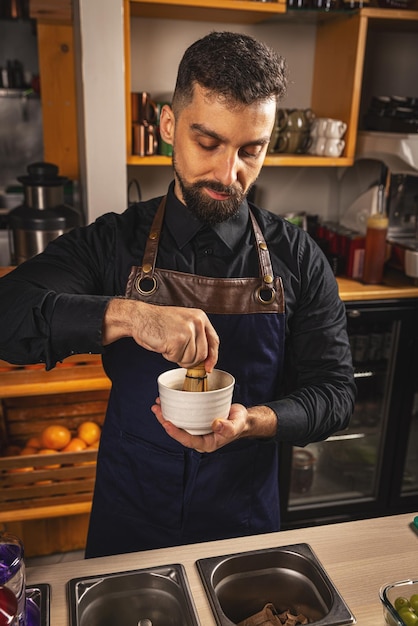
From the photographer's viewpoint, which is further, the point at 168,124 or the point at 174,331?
the point at 168,124

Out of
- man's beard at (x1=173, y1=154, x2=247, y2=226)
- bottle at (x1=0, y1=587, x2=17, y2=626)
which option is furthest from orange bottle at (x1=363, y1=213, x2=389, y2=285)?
bottle at (x1=0, y1=587, x2=17, y2=626)

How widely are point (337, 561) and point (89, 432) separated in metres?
1.49

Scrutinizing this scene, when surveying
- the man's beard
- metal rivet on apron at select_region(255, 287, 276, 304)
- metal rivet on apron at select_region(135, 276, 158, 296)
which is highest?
the man's beard

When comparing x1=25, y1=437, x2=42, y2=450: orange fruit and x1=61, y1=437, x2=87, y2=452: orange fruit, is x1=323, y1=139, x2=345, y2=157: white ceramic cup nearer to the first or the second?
x1=61, y1=437, x2=87, y2=452: orange fruit

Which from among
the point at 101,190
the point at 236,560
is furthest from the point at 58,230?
the point at 236,560

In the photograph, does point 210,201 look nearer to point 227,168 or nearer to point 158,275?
point 227,168

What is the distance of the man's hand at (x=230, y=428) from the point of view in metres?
1.11

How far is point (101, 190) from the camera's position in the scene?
250 cm

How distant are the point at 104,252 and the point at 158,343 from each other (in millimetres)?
450

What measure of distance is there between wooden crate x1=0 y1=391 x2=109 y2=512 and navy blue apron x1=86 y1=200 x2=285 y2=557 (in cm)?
88

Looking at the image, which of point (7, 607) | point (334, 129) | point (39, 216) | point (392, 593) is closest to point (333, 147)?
point (334, 129)

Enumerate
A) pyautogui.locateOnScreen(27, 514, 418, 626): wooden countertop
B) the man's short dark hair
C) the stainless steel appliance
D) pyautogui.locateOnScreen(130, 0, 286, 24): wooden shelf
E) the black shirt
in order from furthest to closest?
the stainless steel appliance < pyautogui.locateOnScreen(130, 0, 286, 24): wooden shelf < the black shirt < the man's short dark hair < pyautogui.locateOnScreen(27, 514, 418, 626): wooden countertop

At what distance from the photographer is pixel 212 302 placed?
4.76 feet

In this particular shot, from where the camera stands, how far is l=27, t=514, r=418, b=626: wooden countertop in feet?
3.59
